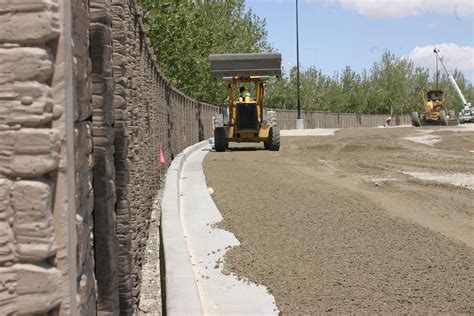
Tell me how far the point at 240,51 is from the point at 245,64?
24703 mm

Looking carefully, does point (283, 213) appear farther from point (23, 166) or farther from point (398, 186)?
→ point (23, 166)

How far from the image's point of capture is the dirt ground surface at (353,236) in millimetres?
5508

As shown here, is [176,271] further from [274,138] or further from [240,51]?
[240,51]

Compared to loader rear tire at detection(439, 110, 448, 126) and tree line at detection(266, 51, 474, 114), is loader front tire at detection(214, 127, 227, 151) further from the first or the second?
tree line at detection(266, 51, 474, 114)

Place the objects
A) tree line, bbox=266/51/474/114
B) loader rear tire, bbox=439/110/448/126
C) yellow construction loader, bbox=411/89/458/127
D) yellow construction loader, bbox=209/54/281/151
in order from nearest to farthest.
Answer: yellow construction loader, bbox=209/54/281/151 < loader rear tire, bbox=439/110/448/126 < yellow construction loader, bbox=411/89/458/127 < tree line, bbox=266/51/474/114

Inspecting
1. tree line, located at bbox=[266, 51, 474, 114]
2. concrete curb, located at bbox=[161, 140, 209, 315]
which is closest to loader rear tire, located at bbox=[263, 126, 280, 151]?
concrete curb, located at bbox=[161, 140, 209, 315]

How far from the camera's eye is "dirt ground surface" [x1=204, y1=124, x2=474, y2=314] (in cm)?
551

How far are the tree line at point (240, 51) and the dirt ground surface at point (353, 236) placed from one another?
11778mm

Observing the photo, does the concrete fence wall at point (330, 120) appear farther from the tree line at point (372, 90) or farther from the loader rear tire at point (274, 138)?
the loader rear tire at point (274, 138)

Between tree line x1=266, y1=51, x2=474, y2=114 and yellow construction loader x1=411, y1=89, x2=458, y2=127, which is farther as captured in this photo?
tree line x1=266, y1=51, x2=474, y2=114

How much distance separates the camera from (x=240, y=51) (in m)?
46.4

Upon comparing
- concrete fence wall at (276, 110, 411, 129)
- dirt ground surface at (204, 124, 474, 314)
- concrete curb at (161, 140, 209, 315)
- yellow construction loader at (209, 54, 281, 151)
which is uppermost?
yellow construction loader at (209, 54, 281, 151)

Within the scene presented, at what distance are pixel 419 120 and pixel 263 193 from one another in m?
42.4

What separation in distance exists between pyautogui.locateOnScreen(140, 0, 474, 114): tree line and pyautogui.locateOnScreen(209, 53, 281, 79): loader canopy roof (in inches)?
124
